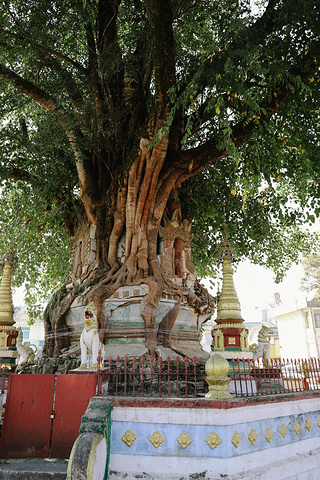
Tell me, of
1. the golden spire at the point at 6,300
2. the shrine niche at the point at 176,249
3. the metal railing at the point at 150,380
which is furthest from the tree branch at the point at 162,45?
the golden spire at the point at 6,300

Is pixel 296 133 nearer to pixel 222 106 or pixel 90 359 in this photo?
pixel 222 106

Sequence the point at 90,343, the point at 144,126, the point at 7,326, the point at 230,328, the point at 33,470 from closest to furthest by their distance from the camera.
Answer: the point at 33,470 < the point at 90,343 < the point at 144,126 < the point at 230,328 < the point at 7,326

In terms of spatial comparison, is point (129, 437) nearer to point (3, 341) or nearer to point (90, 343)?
point (90, 343)

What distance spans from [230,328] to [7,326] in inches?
272

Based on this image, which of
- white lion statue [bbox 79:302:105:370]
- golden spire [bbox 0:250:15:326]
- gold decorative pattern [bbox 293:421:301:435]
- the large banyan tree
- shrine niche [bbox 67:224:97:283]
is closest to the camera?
gold decorative pattern [bbox 293:421:301:435]

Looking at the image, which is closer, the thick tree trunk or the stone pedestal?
the stone pedestal

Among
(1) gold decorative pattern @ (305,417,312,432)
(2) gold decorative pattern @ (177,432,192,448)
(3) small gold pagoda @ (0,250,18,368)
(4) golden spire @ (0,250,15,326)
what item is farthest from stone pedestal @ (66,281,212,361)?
(2) gold decorative pattern @ (177,432,192,448)

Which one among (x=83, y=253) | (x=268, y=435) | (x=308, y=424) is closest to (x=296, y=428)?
(x=308, y=424)

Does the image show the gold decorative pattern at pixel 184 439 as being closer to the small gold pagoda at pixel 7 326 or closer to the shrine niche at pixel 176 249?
the shrine niche at pixel 176 249

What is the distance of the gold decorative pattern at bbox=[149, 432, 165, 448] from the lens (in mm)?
5395

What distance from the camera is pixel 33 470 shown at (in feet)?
17.2

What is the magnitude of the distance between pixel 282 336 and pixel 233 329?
2588 cm

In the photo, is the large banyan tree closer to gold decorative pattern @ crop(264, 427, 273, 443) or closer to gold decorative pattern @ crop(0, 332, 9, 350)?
gold decorative pattern @ crop(0, 332, 9, 350)

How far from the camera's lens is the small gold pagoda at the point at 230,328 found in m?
9.80
